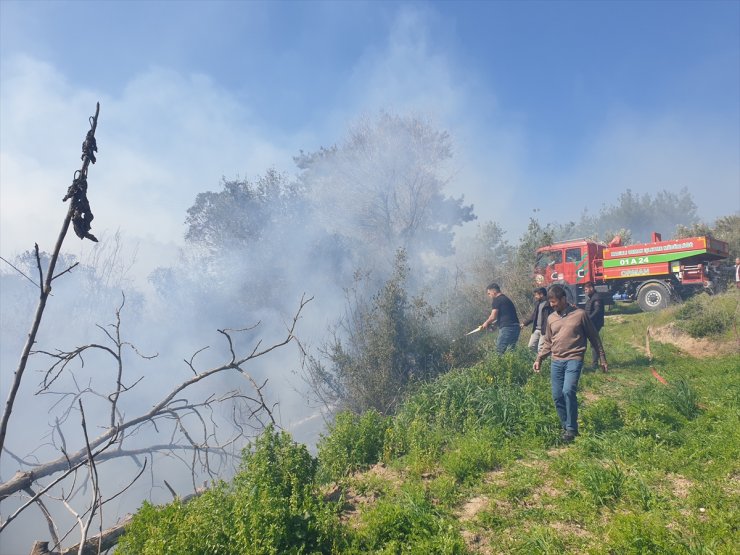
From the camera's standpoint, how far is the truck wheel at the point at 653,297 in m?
14.0

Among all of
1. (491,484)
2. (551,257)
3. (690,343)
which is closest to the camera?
(491,484)

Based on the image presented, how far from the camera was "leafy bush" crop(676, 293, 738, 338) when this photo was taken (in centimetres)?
965

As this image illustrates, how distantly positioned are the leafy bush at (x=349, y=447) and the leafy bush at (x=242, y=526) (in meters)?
1.15

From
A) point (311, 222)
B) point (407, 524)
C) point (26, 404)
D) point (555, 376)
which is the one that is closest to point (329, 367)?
point (555, 376)

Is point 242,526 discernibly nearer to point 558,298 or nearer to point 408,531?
point 408,531

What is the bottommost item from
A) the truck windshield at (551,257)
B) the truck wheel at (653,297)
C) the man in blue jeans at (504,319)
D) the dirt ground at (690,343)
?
the dirt ground at (690,343)

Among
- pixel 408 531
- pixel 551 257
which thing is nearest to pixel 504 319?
pixel 408 531

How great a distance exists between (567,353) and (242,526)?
12.4 feet

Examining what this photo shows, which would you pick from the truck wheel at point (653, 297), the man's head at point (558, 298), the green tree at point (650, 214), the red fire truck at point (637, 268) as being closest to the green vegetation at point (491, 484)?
the man's head at point (558, 298)

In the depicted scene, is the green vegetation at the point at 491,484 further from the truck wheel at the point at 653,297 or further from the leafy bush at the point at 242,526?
the truck wheel at the point at 653,297

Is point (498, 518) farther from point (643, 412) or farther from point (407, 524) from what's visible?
point (643, 412)

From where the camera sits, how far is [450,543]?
344 centimetres

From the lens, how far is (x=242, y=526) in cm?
346

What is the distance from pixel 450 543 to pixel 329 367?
6954mm
